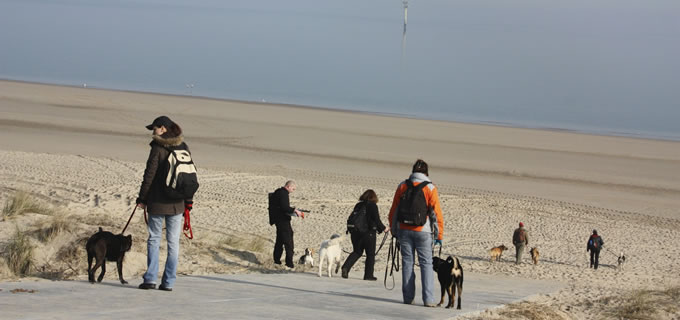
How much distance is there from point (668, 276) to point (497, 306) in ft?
23.2

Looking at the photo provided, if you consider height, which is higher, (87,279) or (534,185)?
(534,185)

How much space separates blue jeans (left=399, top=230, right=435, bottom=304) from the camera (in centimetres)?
858

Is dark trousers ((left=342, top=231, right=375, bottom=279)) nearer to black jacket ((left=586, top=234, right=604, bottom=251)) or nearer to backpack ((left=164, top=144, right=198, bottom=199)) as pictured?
backpack ((left=164, top=144, right=198, bottom=199))

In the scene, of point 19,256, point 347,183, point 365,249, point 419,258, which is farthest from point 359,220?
point 347,183

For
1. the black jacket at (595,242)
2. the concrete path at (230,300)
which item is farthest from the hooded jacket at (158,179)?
the black jacket at (595,242)

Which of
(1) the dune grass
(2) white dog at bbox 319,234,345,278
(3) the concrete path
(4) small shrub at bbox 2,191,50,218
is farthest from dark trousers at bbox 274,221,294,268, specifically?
(1) the dune grass

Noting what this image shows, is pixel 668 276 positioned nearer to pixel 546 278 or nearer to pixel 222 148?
pixel 546 278

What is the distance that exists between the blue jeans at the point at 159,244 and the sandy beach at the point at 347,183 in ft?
2.92

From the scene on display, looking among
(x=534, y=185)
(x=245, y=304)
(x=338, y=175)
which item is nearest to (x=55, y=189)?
(x=338, y=175)

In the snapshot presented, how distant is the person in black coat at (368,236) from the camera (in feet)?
36.7

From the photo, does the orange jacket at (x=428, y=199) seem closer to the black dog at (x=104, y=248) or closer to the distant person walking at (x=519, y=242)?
the black dog at (x=104, y=248)

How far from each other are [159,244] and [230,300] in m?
0.85

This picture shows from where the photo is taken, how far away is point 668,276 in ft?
48.2

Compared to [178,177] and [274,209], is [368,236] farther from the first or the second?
[178,177]
